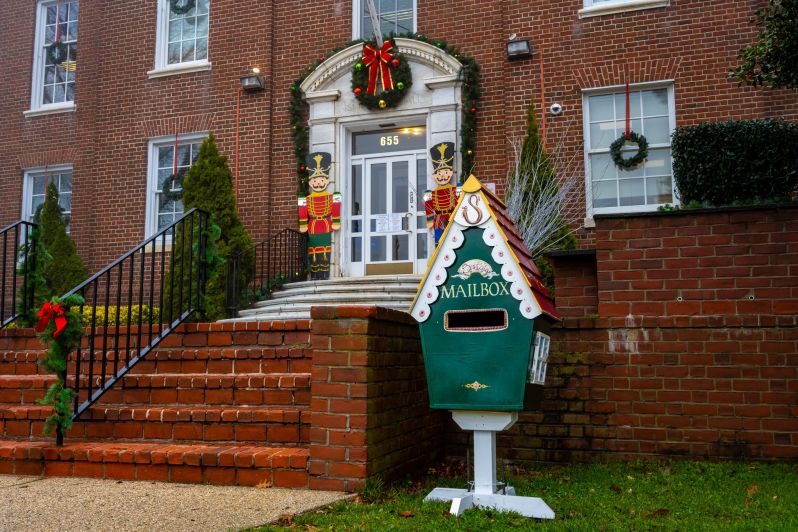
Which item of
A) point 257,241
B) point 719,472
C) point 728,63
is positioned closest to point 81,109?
point 257,241

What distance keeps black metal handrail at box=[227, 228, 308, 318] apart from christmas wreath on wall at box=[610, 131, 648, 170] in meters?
4.71

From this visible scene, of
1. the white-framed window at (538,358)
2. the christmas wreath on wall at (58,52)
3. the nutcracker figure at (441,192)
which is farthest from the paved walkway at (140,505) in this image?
the christmas wreath on wall at (58,52)

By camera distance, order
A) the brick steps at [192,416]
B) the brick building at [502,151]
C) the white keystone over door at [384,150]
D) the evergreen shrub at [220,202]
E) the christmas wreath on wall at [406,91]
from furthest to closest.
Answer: the white keystone over door at [384,150] → the christmas wreath on wall at [406,91] → the evergreen shrub at [220,202] → the brick building at [502,151] → the brick steps at [192,416]

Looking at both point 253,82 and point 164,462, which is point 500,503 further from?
point 253,82

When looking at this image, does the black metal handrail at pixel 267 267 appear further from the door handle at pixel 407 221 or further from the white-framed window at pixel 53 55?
the white-framed window at pixel 53 55

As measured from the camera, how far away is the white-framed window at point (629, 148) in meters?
9.88

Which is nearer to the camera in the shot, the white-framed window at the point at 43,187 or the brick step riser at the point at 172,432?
the brick step riser at the point at 172,432

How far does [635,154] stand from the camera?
32.6ft

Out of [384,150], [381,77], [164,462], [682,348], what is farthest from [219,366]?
[381,77]

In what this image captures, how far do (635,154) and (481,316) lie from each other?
22.8 ft

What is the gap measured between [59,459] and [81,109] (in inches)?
393

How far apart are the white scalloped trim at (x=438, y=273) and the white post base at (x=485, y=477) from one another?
0.58m

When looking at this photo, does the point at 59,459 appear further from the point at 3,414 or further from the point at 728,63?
the point at 728,63

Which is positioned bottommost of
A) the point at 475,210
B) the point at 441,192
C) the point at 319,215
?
the point at 475,210
